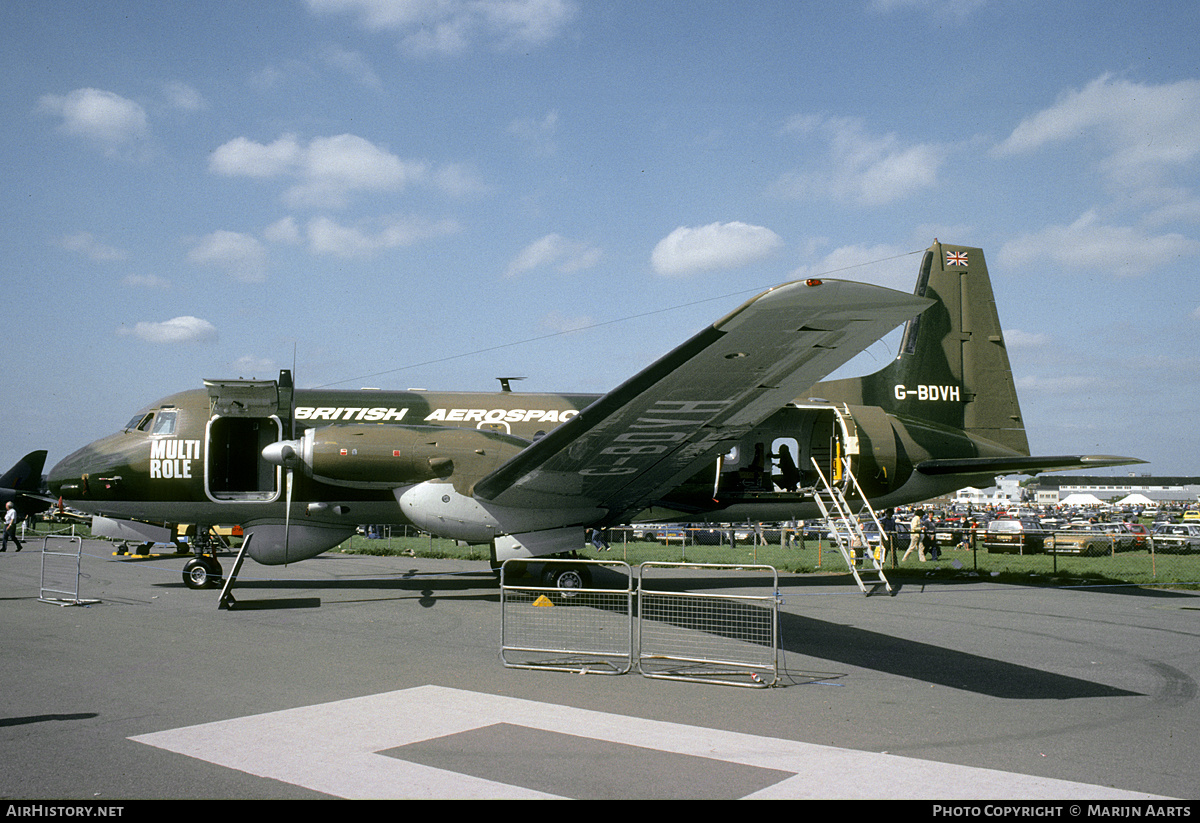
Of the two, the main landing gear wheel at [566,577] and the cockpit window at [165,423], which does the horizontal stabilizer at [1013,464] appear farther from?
the cockpit window at [165,423]

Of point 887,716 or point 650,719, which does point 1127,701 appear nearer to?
point 887,716

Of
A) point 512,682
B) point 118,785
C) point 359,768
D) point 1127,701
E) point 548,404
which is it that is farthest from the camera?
point 548,404

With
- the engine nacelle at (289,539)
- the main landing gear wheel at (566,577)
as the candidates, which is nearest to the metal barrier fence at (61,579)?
the engine nacelle at (289,539)

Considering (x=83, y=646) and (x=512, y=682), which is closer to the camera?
(x=512, y=682)

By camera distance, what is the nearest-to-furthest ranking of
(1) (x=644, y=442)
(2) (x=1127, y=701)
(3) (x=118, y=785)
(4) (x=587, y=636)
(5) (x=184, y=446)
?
(3) (x=118, y=785)
(2) (x=1127, y=701)
(4) (x=587, y=636)
(1) (x=644, y=442)
(5) (x=184, y=446)

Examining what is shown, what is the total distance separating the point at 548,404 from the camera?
659 inches

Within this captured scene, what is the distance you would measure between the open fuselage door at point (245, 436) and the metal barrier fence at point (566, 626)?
493 cm

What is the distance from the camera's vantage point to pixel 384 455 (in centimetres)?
1336

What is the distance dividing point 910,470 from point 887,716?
12.0m

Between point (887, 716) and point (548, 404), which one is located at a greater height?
point (548, 404)

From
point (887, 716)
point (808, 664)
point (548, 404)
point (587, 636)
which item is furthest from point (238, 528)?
point (887, 716)

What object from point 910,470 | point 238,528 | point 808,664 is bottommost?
point 808,664

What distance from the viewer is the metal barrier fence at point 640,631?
8.18 meters

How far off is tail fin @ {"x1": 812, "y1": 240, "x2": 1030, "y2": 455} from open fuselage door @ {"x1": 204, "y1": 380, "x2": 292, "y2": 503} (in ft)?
38.2
